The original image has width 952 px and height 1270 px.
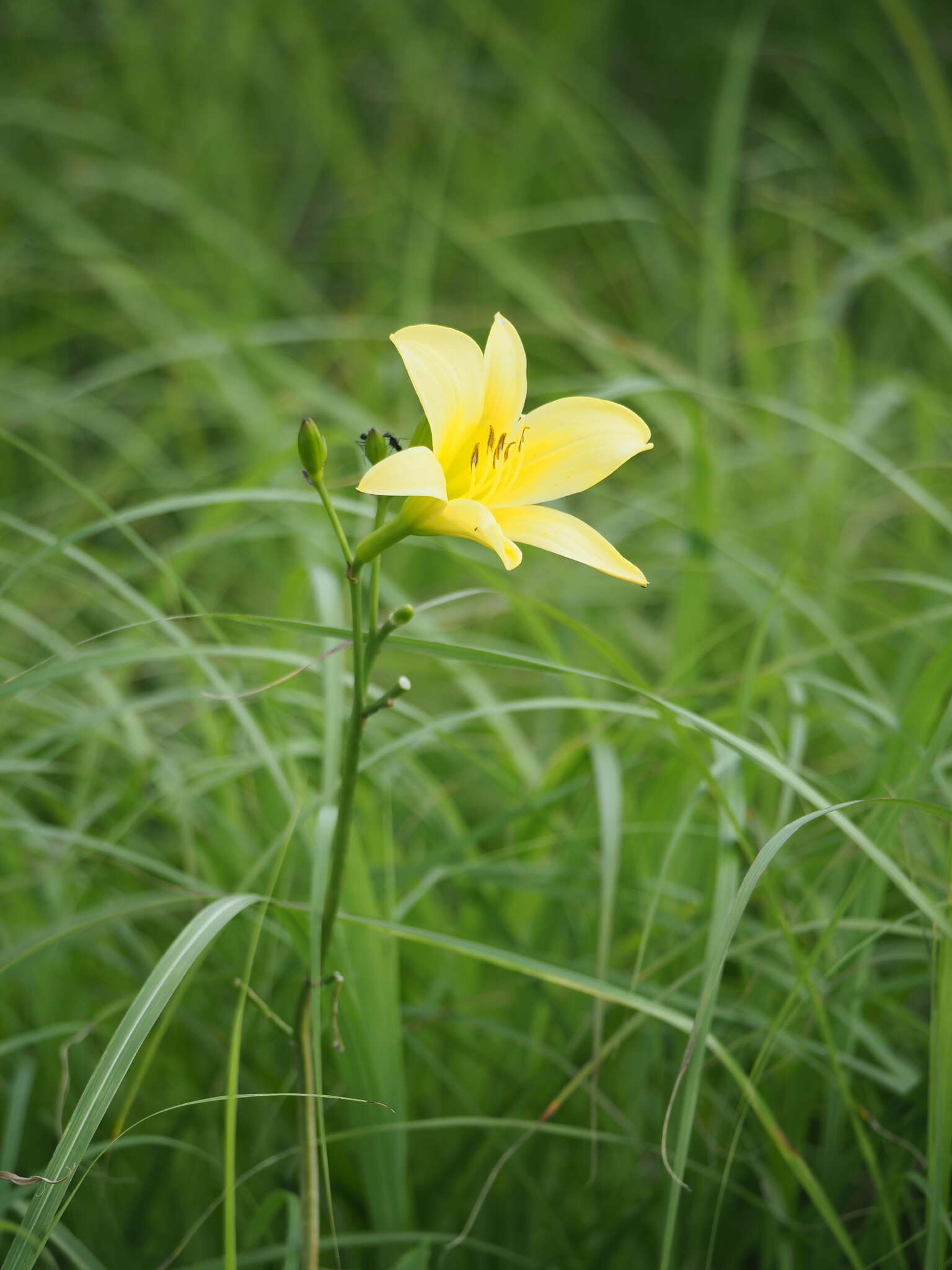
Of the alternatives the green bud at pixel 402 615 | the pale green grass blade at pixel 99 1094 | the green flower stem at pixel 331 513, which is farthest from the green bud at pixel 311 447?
the pale green grass blade at pixel 99 1094

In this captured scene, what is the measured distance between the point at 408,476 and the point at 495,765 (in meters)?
0.80

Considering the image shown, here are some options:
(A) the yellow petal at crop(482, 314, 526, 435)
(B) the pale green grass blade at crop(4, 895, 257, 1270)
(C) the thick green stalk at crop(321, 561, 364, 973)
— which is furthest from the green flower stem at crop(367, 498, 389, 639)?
(B) the pale green grass blade at crop(4, 895, 257, 1270)

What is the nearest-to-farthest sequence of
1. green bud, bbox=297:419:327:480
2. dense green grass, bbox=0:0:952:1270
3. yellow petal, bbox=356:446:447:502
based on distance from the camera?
yellow petal, bbox=356:446:447:502 < green bud, bbox=297:419:327:480 < dense green grass, bbox=0:0:952:1270

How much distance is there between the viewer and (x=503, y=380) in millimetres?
746

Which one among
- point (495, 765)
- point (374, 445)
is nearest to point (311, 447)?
point (374, 445)

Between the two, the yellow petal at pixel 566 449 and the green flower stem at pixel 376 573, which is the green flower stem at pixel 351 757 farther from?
the yellow petal at pixel 566 449

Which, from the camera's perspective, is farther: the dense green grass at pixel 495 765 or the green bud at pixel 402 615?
the dense green grass at pixel 495 765

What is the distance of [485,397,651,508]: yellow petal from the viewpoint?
2.43ft

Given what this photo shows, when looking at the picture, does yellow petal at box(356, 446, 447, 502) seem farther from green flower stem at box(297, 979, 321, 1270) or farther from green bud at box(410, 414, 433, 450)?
green flower stem at box(297, 979, 321, 1270)

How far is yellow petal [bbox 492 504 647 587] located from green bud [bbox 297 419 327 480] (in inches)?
5.6

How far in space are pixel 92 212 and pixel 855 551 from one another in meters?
2.89

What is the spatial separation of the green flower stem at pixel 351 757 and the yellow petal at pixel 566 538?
12 cm

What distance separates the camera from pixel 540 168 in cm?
331

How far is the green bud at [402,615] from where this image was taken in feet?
2.17
